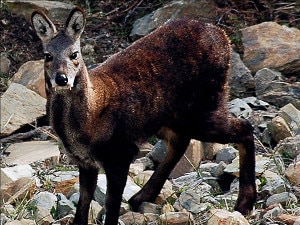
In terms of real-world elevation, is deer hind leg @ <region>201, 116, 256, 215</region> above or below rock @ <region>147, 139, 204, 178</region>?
above

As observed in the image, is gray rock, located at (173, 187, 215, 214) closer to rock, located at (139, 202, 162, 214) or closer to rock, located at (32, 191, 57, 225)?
rock, located at (139, 202, 162, 214)

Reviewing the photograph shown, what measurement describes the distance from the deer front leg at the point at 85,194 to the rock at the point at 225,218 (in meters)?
1.09

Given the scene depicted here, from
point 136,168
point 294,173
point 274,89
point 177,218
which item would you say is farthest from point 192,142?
point 177,218

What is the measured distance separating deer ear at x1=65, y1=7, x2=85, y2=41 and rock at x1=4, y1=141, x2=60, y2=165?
101 inches

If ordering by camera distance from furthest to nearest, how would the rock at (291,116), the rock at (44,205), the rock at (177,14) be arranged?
the rock at (177,14), the rock at (291,116), the rock at (44,205)

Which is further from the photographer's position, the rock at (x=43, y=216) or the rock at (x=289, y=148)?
the rock at (x=289, y=148)

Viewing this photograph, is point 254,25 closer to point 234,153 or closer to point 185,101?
point 234,153

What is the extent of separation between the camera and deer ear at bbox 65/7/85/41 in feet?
24.6

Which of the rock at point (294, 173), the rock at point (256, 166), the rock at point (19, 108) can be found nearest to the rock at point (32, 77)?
the rock at point (19, 108)

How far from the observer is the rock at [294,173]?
816cm

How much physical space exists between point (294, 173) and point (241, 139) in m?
0.53

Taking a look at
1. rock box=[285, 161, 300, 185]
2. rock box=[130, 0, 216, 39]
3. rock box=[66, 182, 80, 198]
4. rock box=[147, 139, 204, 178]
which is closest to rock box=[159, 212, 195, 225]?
rock box=[285, 161, 300, 185]

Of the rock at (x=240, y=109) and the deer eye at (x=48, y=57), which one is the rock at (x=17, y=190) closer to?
the deer eye at (x=48, y=57)

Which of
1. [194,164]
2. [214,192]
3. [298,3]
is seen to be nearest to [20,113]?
[194,164]
